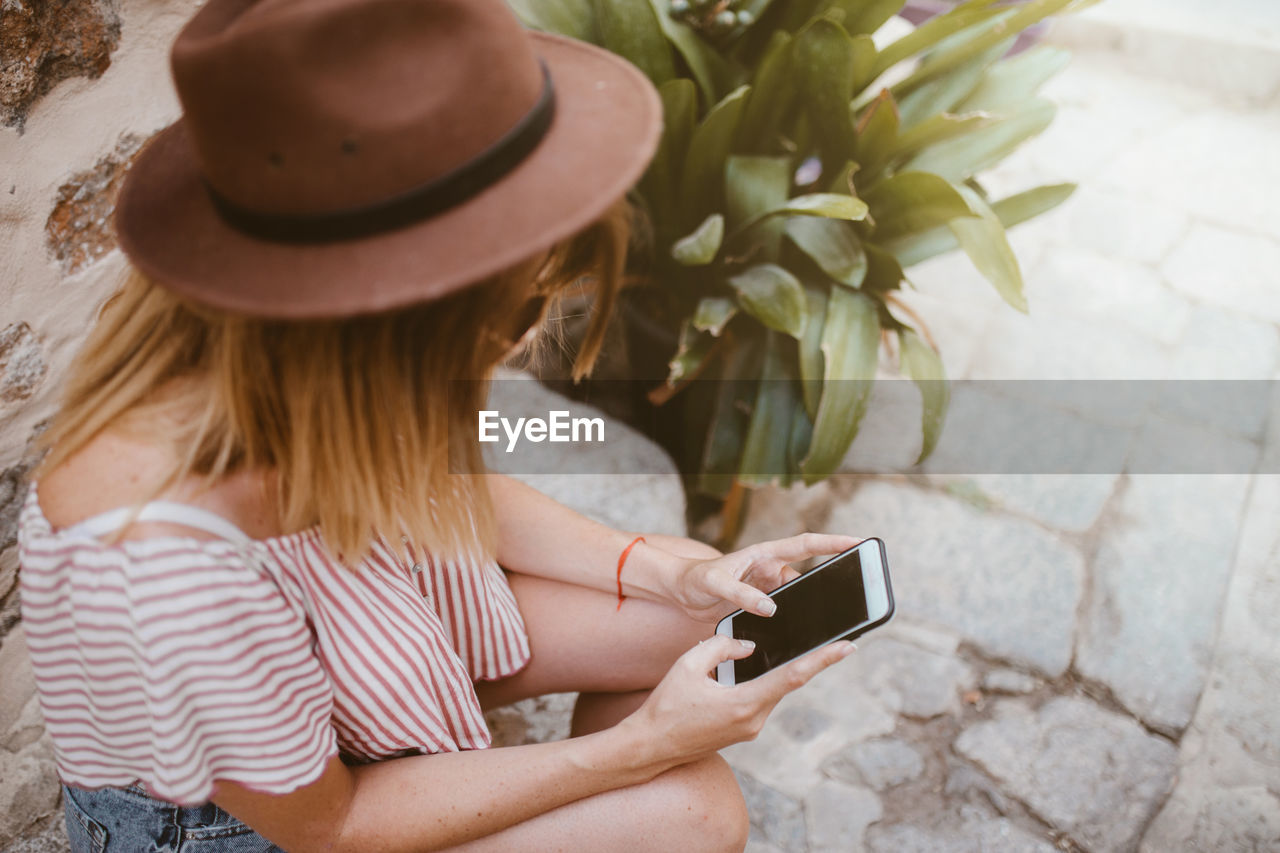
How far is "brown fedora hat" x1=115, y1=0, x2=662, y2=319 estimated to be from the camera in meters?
0.60

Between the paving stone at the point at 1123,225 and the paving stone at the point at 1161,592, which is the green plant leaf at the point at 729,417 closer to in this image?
the paving stone at the point at 1161,592

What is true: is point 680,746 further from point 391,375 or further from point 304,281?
point 304,281

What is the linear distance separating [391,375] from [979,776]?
1.32m

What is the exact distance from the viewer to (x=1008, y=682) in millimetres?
1669

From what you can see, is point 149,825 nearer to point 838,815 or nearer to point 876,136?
point 838,815

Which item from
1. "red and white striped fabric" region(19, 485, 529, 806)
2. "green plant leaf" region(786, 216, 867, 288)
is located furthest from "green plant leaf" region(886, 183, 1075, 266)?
"red and white striped fabric" region(19, 485, 529, 806)

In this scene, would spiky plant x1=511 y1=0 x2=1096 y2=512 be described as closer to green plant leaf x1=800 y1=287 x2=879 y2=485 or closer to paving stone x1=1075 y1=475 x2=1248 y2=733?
green plant leaf x1=800 y1=287 x2=879 y2=485

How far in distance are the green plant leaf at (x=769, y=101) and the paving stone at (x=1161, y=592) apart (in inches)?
45.7

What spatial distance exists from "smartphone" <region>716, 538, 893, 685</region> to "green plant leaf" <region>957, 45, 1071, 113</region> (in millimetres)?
1135

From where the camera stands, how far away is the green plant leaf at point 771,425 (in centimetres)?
160

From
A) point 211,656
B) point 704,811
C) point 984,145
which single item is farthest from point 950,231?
point 211,656

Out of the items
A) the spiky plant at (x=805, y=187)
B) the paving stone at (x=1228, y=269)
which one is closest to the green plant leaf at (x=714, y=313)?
the spiky plant at (x=805, y=187)

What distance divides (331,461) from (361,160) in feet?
0.90

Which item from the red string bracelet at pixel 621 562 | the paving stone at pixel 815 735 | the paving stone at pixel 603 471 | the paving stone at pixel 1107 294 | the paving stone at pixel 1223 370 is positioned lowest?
the paving stone at pixel 815 735
